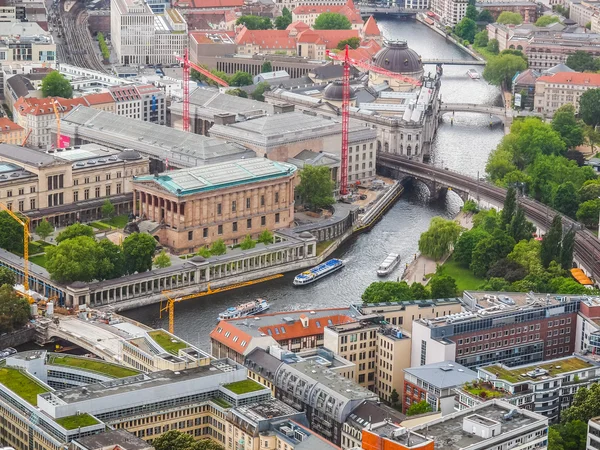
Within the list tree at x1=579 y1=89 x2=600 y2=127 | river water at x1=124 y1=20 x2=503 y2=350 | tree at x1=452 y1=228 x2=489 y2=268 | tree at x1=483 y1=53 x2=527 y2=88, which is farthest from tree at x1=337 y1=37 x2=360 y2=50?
tree at x1=452 y1=228 x2=489 y2=268

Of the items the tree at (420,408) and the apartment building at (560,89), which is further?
the apartment building at (560,89)

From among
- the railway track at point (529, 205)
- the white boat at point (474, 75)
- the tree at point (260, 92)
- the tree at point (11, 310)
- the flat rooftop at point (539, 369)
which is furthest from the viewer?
the white boat at point (474, 75)

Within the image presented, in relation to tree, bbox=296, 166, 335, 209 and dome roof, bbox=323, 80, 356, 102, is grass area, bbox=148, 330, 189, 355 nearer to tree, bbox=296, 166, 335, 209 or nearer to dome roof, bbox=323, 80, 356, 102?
tree, bbox=296, 166, 335, 209

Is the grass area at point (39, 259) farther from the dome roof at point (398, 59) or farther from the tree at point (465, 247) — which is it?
the dome roof at point (398, 59)

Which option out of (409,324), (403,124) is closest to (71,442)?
(409,324)

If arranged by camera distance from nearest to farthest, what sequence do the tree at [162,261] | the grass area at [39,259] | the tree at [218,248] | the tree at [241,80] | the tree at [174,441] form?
the tree at [174,441] → the tree at [162,261] → the grass area at [39,259] → the tree at [218,248] → the tree at [241,80]

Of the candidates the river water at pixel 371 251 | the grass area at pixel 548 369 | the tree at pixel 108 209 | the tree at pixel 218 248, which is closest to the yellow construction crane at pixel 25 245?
the river water at pixel 371 251
